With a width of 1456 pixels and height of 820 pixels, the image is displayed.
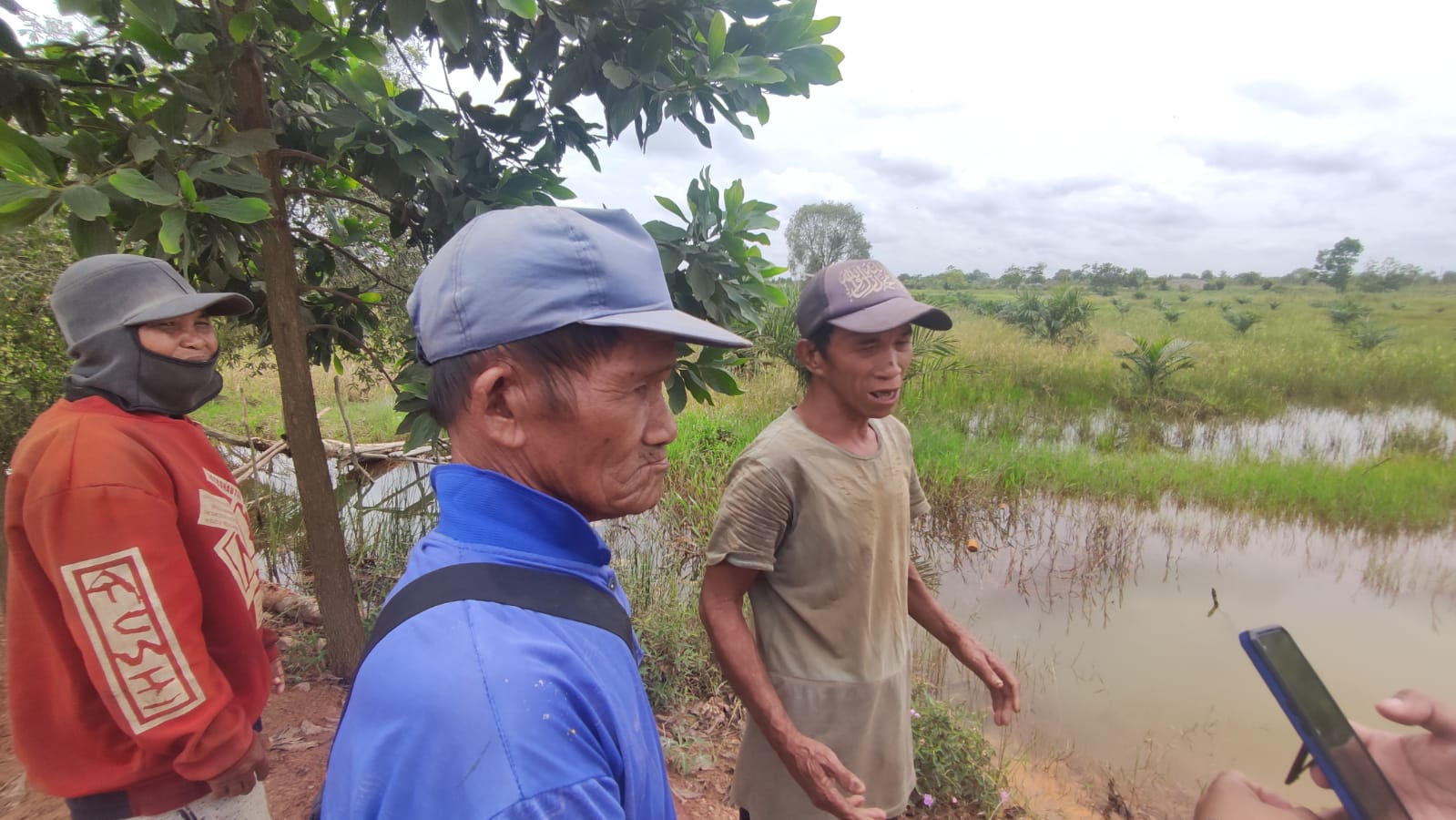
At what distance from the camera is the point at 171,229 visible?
59.8 inches

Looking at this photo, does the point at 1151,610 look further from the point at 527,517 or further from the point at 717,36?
the point at 527,517

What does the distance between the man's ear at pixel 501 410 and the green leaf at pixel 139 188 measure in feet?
4.26

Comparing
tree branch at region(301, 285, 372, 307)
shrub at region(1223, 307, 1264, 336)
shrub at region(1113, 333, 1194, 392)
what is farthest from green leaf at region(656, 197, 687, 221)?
shrub at region(1223, 307, 1264, 336)

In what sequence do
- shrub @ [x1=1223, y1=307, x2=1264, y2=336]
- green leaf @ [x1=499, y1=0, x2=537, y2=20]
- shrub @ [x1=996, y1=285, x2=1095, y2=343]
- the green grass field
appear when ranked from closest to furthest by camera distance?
green leaf @ [x1=499, y1=0, x2=537, y2=20] < the green grass field < shrub @ [x1=996, y1=285, x2=1095, y2=343] < shrub @ [x1=1223, y1=307, x2=1264, y2=336]

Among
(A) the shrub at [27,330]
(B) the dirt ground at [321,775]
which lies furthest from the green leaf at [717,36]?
(A) the shrub at [27,330]

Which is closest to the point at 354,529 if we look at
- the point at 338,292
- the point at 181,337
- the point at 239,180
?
the point at 338,292

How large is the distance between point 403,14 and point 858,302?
1243 millimetres

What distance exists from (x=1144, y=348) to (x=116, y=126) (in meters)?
12.2

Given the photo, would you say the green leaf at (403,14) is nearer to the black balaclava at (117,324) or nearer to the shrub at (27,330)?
the black balaclava at (117,324)

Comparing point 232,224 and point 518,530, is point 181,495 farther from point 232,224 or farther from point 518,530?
point 518,530

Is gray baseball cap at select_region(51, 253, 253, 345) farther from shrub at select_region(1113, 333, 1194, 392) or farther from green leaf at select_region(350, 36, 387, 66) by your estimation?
shrub at select_region(1113, 333, 1194, 392)

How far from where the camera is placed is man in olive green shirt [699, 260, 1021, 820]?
1551 millimetres

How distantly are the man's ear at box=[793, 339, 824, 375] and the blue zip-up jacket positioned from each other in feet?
3.63

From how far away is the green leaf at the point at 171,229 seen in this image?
1.50 m
